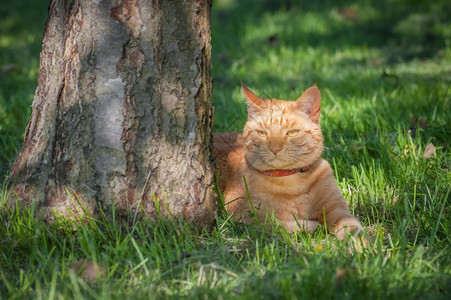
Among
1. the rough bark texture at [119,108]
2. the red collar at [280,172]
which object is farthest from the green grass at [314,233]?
the red collar at [280,172]

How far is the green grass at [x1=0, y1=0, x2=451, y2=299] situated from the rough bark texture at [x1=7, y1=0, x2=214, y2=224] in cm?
16

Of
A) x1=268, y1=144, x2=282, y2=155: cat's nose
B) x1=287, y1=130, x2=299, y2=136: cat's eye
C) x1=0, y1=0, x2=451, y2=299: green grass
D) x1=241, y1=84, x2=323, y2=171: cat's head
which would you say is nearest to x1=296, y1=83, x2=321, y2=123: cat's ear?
x1=241, y1=84, x2=323, y2=171: cat's head

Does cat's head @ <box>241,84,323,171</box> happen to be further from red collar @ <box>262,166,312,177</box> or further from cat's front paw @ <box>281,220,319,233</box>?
cat's front paw @ <box>281,220,319,233</box>

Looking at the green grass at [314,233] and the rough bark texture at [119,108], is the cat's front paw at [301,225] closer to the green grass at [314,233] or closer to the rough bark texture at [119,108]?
the green grass at [314,233]

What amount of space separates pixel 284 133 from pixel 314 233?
0.53 m

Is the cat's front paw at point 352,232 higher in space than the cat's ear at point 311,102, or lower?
lower

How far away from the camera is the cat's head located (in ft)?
9.27

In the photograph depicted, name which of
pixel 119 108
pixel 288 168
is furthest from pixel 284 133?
pixel 119 108

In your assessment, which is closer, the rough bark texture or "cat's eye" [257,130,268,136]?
the rough bark texture

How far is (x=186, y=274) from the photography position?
2.27m

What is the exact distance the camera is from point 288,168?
2.88 metres

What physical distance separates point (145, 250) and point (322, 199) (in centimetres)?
103

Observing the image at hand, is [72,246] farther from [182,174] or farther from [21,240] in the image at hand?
[182,174]

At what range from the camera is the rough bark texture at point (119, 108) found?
254 centimetres
